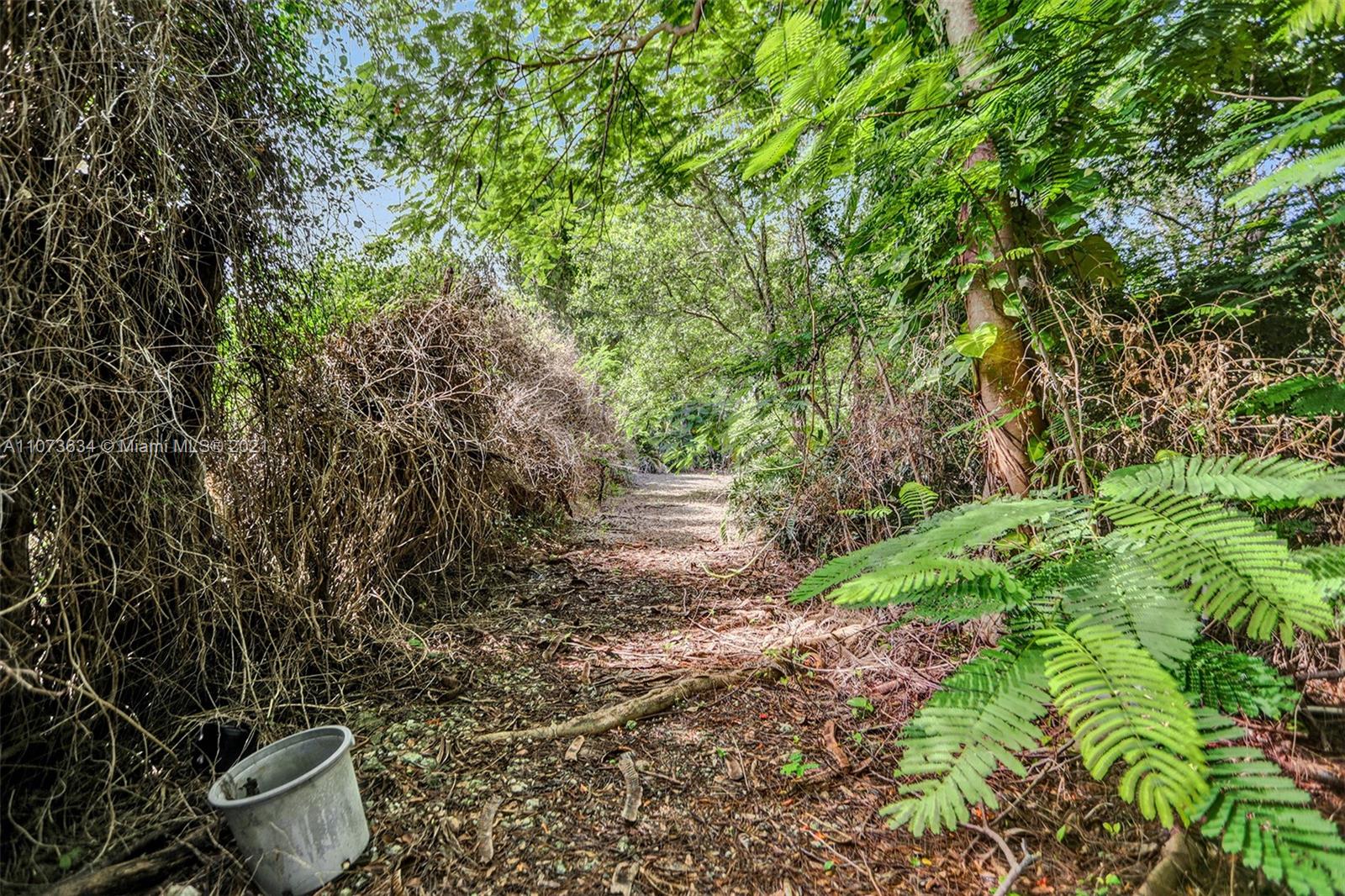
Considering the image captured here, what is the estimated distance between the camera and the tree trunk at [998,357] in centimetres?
203

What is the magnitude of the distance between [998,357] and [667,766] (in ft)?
6.78

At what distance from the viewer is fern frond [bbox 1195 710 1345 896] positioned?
72 centimetres

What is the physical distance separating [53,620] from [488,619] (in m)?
1.69

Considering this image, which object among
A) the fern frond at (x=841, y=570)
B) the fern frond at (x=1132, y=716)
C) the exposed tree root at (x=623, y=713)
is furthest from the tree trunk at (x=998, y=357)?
the exposed tree root at (x=623, y=713)

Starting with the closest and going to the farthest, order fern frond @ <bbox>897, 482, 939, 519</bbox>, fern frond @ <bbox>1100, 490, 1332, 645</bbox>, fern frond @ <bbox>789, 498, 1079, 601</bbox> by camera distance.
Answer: fern frond @ <bbox>1100, 490, 1332, 645</bbox> < fern frond @ <bbox>789, 498, 1079, 601</bbox> < fern frond @ <bbox>897, 482, 939, 519</bbox>

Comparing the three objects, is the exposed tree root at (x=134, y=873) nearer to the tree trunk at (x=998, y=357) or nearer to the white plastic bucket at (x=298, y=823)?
the white plastic bucket at (x=298, y=823)

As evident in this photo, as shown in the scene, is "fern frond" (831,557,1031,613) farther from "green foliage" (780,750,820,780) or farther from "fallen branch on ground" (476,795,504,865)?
"fallen branch on ground" (476,795,504,865)

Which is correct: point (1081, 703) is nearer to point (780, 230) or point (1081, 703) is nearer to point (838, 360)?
point (838, 360)

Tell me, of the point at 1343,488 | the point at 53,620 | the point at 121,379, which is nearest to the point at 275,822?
the point at 53,620

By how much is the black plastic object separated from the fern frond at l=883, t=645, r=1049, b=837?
205 centimetres

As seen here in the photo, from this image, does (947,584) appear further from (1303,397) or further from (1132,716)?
(1303,397)

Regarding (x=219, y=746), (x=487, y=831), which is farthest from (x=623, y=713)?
(x=219, y=746)

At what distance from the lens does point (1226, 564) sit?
0.98 m

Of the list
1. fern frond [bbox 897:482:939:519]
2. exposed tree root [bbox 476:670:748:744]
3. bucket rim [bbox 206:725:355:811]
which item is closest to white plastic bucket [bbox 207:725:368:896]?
bucket rim [bbox 206:725:355:811]
